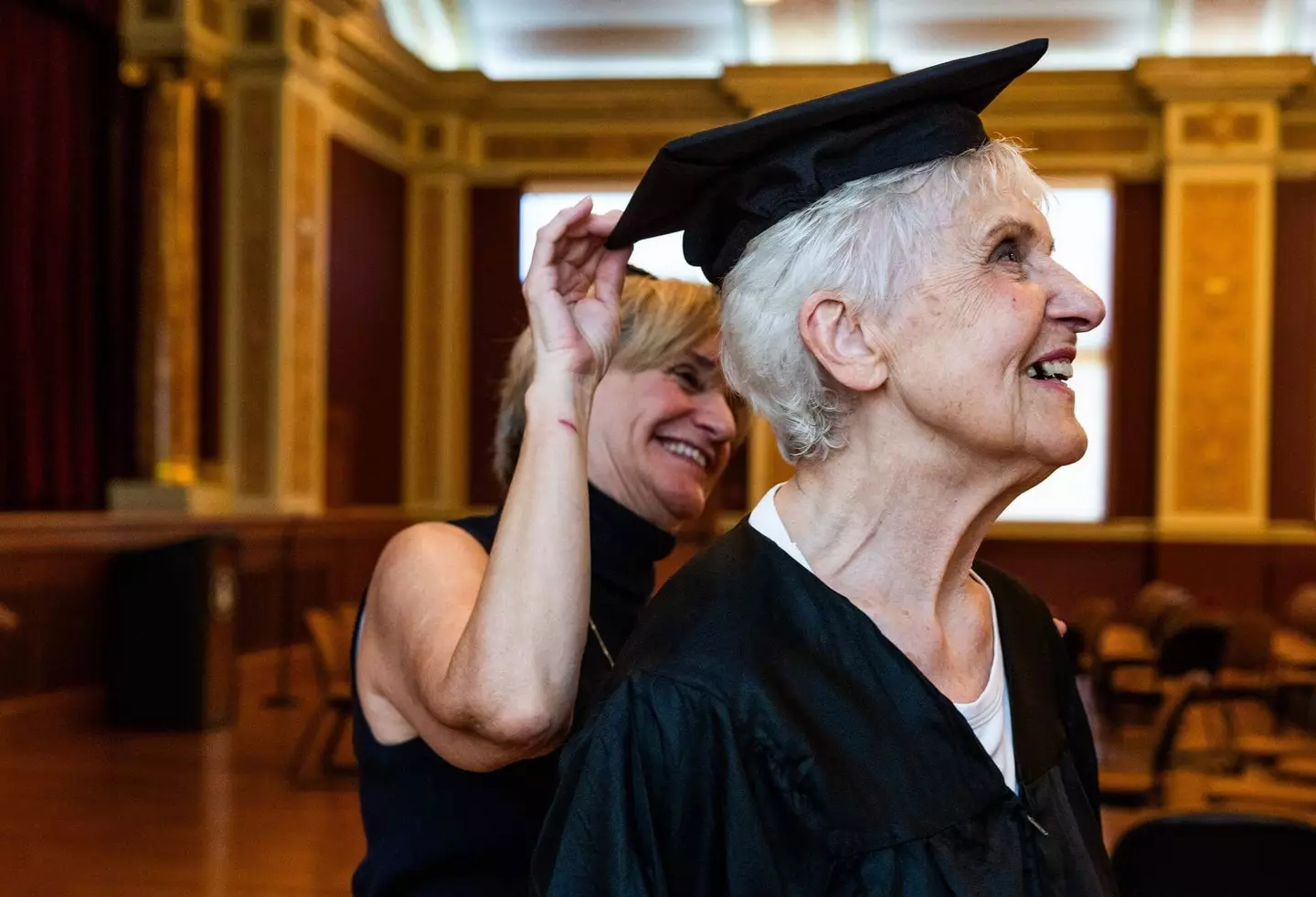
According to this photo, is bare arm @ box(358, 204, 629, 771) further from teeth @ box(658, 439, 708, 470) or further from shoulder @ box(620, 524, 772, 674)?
teeth @ box(658, 439, 708, 470)

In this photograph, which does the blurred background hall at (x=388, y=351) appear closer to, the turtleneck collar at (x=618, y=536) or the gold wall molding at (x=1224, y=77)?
the gold wall molding at (x=1224, y=77)

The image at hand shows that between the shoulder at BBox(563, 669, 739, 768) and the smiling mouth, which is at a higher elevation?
the smiling mouth

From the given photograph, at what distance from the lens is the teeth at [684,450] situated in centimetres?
208

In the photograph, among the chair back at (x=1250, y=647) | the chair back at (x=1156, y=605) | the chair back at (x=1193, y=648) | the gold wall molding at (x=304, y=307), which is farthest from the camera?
the gold wall molding at (x=304, y=307)

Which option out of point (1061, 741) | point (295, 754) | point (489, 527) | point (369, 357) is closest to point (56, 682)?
point (295, 754)

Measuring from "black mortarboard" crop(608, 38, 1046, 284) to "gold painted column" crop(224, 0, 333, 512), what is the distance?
930cm

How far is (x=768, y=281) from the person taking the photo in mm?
1331

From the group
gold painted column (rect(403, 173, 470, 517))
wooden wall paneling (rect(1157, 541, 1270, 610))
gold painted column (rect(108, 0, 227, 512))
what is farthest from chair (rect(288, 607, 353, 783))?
wooden wall paneling (rect(1157, 541, 1270, 610))

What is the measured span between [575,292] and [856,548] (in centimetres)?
45

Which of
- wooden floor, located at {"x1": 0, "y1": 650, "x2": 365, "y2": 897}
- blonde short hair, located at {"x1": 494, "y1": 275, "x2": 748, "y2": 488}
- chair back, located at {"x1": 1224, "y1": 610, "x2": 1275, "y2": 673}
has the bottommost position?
wooden floor, located at {"x1": 0, "y1": 650, "x2": 365, "y2": 897}

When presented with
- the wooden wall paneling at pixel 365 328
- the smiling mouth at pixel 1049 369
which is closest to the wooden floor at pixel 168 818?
the smiling mouth at pixel 1049 369

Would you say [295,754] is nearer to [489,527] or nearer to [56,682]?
[56,682]

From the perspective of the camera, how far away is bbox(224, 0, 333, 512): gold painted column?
10.1m

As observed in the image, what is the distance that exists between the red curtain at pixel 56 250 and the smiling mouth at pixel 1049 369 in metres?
8.92
